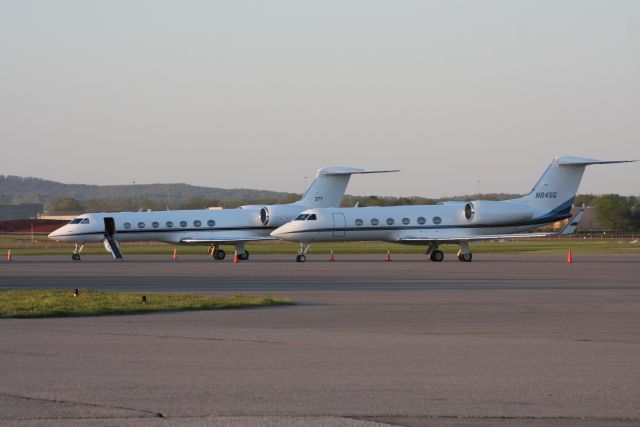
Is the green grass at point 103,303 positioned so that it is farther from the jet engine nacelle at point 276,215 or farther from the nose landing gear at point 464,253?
the jet engine nacelle at point 276,215

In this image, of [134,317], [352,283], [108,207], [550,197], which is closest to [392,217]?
[550,197]

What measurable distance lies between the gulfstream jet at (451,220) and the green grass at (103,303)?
82.8ft

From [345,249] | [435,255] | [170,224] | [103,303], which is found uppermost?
[170,224]

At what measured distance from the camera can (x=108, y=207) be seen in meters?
116

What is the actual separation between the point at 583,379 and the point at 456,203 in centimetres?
4153

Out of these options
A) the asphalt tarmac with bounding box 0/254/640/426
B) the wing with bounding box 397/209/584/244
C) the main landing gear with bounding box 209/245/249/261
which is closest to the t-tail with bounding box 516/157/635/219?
the wing with bounding box 397/209/584/244

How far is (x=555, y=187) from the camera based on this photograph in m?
53.1

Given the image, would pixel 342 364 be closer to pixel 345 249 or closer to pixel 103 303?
pixel 103 303

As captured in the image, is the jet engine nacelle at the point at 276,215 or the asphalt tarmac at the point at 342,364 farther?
the jet engine nacelle at the point at 276,215

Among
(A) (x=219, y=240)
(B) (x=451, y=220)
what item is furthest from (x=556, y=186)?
(A) (x=219, y=240)

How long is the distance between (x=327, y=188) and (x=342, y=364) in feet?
160

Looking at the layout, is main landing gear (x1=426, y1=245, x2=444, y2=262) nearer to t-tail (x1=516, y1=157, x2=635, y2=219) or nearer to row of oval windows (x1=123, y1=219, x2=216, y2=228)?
t-tail (x1=516, y1=157, x2=635, y2=219)

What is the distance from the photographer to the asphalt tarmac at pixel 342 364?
31.9 ft

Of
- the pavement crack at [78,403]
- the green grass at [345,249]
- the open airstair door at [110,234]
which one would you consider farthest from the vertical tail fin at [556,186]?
the pavement crack at [78,403]
